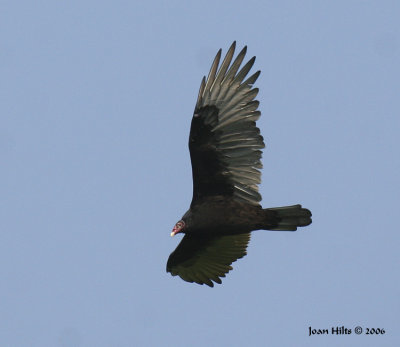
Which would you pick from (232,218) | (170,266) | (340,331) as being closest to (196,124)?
(232,218)

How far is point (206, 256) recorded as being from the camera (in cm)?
1266

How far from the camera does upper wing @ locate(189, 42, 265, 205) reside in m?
11.6

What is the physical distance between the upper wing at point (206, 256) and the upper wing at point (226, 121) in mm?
1169

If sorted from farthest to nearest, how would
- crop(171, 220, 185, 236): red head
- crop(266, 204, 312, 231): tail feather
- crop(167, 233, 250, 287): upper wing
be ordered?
1. crop(167, 233, 250, 287): upper wing
2. crop(171, 220, 185, 236): red head
3. crop(266, 204, 312, 231): tail feather

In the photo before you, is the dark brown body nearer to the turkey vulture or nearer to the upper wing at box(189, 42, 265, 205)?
the turkey vulture

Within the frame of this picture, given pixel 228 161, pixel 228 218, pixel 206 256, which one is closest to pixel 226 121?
pixel 228 161

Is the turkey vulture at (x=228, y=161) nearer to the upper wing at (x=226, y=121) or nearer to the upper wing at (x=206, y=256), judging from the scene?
the upper wing at (x=226, y=121)

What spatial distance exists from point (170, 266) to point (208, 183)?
1.59m

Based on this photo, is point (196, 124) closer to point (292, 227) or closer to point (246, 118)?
point (246, 118)

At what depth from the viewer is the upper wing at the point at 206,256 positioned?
40.9ft

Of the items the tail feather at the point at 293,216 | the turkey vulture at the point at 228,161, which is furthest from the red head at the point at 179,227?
the tail feather at the point at 293,216

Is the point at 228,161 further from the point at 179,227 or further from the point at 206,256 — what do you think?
the point at 206,256

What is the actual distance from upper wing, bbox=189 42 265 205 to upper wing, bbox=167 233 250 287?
1.17 m

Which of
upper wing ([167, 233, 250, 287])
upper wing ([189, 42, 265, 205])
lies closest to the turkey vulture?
upper wing ([189, 42, 265, 205])
